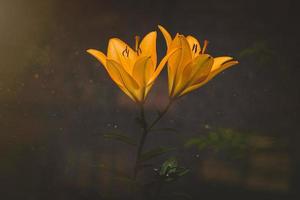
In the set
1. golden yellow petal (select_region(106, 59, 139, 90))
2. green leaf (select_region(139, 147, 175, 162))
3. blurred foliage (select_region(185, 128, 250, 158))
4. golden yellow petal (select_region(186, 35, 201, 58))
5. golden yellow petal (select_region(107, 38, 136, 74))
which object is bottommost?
blurred foliage (select_region(185, 128, 250, 158))

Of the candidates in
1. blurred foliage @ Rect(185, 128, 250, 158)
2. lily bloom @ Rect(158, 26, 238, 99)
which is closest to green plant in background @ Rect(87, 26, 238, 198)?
lily bloom @ Rect(158, 26, 238, 99)

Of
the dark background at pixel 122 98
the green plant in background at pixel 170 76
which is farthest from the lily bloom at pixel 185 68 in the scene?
the dark background at pixel 122 98

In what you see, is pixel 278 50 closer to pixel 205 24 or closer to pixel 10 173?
pixel 205 24

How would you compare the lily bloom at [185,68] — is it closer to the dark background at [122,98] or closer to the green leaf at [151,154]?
the green leaf at [151,154]

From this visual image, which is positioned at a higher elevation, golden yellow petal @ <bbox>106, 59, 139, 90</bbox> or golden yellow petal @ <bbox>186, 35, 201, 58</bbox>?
golden yellow petal @ <bbox>186, 35, 201, 58</bbox>

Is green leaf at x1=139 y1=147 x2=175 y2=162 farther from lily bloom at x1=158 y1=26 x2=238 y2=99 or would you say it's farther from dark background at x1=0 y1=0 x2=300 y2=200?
dark background at x1=0 y1=0 x2=300 y2=200

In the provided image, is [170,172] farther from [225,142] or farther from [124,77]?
[225,142]

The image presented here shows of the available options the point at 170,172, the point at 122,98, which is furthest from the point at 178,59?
the point at 122,98
